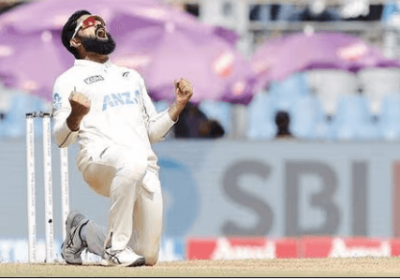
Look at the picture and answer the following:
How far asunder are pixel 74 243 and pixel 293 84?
8.03 metres

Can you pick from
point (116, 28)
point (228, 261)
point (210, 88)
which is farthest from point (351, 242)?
point (228, 261)

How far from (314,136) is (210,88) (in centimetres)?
114

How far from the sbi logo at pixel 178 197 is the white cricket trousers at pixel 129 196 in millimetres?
6329

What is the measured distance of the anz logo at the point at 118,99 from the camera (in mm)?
9234

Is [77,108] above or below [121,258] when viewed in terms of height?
above

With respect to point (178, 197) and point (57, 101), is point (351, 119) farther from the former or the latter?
point (57, 101)

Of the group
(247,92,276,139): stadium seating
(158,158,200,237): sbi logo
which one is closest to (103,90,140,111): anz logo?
(158,158,200,237): sbi logo

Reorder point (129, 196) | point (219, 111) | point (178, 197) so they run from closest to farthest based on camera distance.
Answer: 1. point (129, 196)
2. point (178, 197)
3. point (219, 111)

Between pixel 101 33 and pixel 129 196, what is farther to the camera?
pixel 101 33

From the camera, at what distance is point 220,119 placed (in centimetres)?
1680

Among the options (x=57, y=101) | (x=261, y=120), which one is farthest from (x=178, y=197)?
(x=57, y=101)

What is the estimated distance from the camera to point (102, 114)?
30.3 feet

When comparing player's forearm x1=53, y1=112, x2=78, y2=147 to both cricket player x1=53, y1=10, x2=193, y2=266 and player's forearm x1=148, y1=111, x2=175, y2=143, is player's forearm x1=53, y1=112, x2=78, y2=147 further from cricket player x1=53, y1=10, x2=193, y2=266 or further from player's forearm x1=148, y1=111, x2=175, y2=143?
player's forearm x1=148, y1=111, x2=175, y2=143

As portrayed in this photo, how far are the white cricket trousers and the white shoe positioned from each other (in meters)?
0.03
